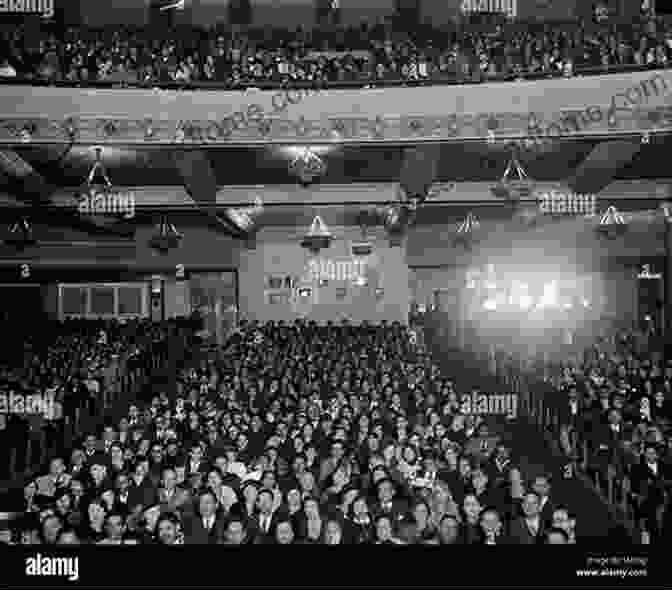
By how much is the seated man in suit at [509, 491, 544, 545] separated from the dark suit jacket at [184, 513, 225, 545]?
2.42m

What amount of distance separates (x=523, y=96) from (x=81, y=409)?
9.08 metres

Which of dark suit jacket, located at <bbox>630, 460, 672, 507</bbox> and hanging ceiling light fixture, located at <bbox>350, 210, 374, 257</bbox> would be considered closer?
dark suit jacket, located at <bbox>630, 460, 672, 507</bbox>

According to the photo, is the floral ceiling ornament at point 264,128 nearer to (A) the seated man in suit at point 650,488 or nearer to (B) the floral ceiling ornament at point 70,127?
(B) the floral ceiling ornament at point 70,127

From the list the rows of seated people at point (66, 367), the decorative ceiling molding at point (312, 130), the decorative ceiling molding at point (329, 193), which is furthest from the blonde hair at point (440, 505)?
the decorative ceiling molding at point (329, 193)

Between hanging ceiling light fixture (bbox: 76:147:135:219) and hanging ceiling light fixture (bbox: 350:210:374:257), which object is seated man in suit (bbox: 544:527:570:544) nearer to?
hanging ceiling light fixture (bbox: 76:147:135:219)

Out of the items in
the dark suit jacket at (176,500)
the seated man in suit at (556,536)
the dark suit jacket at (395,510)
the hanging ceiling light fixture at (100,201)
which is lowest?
the dark suit jacket at (395,510)

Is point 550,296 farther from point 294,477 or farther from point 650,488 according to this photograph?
point 294,477

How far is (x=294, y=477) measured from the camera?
21.5 feet

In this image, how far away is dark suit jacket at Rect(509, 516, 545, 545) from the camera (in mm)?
5094

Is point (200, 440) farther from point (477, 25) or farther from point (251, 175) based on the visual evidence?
point (477, 25)

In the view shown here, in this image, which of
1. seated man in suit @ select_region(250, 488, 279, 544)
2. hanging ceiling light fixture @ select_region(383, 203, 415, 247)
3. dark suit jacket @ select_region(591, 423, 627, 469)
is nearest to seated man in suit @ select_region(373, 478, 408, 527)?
seated man in suit @ select_region(250, 488, 279, 544)

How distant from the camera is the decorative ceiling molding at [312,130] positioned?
10.2 m

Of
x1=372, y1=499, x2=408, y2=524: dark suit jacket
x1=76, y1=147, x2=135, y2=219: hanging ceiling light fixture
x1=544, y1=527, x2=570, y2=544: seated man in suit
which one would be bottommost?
x1=372, y1=499, x2=408, y2=524: dark suit jacket

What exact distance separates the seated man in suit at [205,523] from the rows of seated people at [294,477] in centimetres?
1
